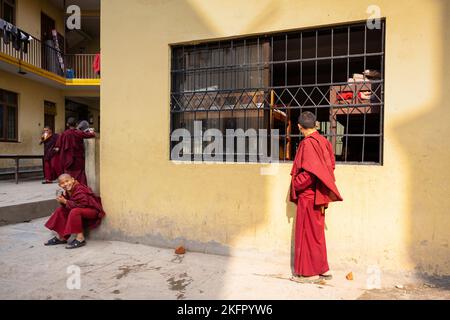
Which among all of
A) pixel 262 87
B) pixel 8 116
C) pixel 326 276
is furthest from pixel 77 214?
pixel 8 116

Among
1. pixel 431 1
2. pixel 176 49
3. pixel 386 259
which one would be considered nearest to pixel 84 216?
pixel 176 49

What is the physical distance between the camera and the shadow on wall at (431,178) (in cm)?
347

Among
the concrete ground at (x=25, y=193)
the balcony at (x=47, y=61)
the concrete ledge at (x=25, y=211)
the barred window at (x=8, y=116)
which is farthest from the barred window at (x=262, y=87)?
the barred window at (x=8, y=116)

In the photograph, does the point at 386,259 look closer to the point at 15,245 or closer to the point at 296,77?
the point at 296,77

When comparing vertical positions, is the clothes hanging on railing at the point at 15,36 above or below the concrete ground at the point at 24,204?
above

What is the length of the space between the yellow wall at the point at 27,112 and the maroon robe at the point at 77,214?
855cm

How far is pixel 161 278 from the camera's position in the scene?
12.3 feet

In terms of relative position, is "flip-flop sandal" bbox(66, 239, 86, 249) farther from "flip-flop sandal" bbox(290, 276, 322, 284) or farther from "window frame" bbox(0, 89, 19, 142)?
"window frame" bbox(0, 89, 19, 142)

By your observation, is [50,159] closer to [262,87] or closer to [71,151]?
[71,151]

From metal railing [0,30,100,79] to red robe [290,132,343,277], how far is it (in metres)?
11.1

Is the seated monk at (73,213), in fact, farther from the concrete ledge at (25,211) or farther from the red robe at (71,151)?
the red robe at (71,151)

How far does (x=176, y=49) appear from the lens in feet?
15.8

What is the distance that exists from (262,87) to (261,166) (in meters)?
0.94
